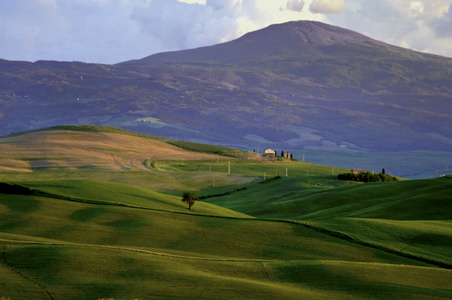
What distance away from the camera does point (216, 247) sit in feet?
146

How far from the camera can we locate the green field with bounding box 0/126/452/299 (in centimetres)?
3105

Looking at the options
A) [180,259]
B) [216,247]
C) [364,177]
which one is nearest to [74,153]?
[364,177]

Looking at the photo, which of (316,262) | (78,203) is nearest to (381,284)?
(316,262)

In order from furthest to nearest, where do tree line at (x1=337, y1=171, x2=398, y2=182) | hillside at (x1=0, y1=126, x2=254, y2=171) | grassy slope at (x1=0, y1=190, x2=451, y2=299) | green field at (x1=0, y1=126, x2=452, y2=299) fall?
hillside at (x1=0, y1=126, x2=254, y2=171) → tree line at (x1=337, y1=171, x2=398, y2=182) → green field at (x1=0, y1=126, x2=452, y2=299) → grassy slope at (x1=0, y1=190, x2=451, y2=299)

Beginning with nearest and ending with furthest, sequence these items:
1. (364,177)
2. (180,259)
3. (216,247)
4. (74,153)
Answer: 1. (180,259)
2. (216,247)
3. (364,177)
4. (74,153)

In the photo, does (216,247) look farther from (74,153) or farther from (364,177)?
(74,153)

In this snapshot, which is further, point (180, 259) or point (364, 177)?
point (364, 177)

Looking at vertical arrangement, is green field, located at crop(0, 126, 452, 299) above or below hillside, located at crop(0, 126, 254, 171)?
below

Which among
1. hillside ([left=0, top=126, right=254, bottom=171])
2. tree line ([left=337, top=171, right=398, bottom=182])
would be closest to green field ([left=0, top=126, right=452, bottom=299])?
tree line ([left=337, top=171, right=398, bottom=182])

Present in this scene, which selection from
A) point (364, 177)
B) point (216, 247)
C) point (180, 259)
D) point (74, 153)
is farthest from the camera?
point (74, 153)

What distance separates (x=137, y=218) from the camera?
2087 inches

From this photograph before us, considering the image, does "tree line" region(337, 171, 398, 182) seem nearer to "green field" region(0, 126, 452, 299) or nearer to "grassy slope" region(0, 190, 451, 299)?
"green field" region(0, 126, 452, 299)

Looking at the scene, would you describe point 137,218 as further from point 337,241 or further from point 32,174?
point 32,174

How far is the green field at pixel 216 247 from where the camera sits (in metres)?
31.0
